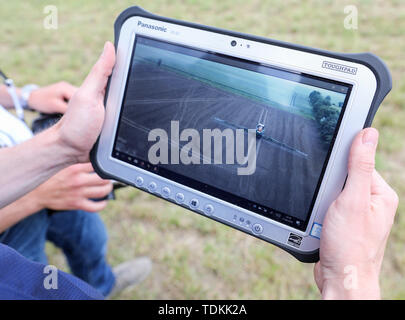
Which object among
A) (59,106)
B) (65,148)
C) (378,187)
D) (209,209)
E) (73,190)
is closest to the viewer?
(378,187)

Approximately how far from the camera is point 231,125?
0.89 metres

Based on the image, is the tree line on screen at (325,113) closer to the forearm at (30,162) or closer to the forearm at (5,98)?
the forearm at (30,162)

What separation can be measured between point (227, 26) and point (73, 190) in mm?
2328

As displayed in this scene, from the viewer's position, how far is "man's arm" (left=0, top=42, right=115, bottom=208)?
3.17 ft

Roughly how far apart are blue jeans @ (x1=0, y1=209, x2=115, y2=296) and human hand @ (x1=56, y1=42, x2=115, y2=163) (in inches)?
12.2

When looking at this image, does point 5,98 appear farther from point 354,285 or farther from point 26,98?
point 354,285

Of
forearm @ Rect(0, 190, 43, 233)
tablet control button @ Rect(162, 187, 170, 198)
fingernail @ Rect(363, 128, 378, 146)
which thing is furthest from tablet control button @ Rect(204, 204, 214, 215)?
forearm @ Rect(0, 190, 43, 233)

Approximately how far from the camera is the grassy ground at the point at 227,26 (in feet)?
5.25

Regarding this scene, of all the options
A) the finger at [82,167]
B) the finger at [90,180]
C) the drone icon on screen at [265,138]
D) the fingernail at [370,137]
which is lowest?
the finger at [90,180]

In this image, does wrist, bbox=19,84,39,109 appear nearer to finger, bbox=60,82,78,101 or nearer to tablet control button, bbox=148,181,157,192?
finger, bbox=60,82,78,101

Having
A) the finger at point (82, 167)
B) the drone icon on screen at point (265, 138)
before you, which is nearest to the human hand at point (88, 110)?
the finger at point (82, 167)

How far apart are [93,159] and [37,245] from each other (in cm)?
35

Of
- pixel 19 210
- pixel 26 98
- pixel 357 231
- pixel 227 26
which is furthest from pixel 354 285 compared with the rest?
pixel 227 26

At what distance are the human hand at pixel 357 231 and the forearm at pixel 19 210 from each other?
85 centimetres
